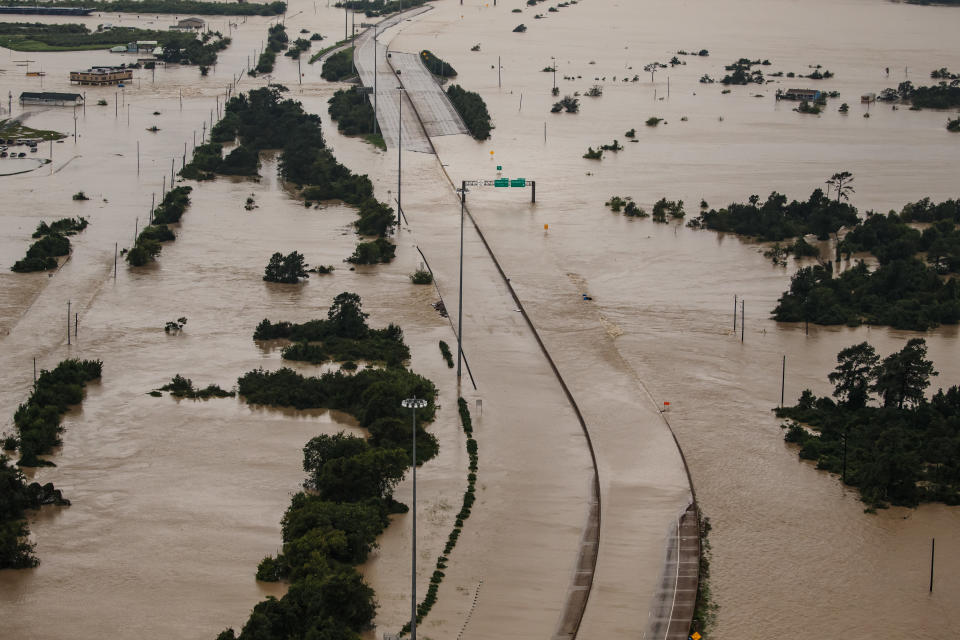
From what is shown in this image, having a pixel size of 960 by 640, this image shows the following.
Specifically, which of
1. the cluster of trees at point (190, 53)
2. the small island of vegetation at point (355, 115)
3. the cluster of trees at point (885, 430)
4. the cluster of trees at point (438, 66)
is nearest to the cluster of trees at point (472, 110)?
the small island of vegetation at point (355, 115)

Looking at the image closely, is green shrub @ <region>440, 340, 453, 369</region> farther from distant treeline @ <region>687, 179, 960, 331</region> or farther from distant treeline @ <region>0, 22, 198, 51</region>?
distant treeline @ <region>0, 22, 198, 51</region>

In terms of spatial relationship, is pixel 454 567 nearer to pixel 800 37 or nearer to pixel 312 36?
pixel 312 36

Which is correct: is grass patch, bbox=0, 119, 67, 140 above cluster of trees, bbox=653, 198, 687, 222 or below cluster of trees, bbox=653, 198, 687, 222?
above

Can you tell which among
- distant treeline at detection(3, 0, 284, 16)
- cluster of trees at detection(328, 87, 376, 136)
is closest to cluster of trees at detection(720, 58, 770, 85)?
cluster of trees at detection(328, 87, 376, 136)

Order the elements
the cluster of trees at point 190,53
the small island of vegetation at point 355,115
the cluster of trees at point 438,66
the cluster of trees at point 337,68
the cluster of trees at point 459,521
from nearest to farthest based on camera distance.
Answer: the cluster of trees at point 459,521 < the small island of vegetation at point 355,115 < the cluster of trees at point 337,68 < the cluster of trees at point 438,66 < the cluster of trees at point 190,53

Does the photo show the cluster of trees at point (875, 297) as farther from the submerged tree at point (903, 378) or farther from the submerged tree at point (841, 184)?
the submerged tree at point (841, 184)
